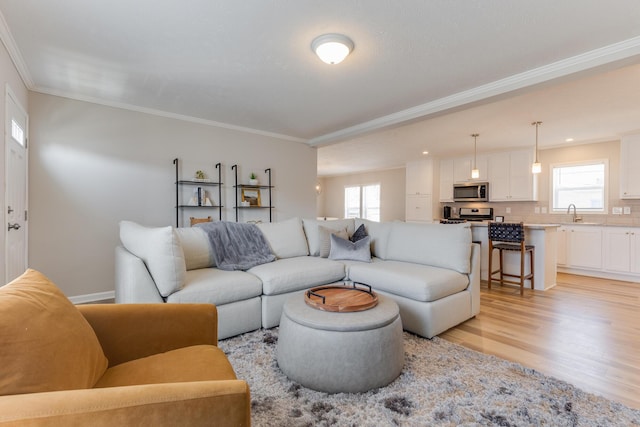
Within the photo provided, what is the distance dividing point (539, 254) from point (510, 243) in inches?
14.3

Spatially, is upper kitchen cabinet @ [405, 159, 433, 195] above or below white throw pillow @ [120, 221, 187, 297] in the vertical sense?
above

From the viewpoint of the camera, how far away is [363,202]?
404 inches

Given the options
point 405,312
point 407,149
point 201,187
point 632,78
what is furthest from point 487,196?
point 201,187

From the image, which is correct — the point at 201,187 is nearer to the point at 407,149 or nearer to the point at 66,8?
the point at 66,8

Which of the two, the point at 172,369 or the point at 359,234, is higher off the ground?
the point at 359,234

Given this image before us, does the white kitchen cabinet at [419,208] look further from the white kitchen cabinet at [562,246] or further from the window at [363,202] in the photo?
the white kitchen cabinet at [562,246]

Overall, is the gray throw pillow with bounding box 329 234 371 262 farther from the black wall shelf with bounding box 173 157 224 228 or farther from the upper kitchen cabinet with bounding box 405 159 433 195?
the upper kitchen cabinet with bounding box 405 159 433 195

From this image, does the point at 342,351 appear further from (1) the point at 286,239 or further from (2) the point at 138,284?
(1) the point at 286,239

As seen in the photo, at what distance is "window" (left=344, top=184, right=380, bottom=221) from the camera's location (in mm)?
9875

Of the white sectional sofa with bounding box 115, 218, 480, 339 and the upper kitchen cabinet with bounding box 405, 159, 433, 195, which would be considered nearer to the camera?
the white sectional sofa with bounding box 115, 218, 480, 339

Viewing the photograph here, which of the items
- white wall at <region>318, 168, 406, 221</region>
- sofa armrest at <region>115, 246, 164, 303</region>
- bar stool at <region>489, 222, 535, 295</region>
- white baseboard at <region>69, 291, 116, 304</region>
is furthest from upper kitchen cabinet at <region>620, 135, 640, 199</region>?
white baseboard at <region>69, 291, 116, 304</region>

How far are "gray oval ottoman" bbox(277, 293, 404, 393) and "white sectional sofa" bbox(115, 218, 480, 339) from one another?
798 millimetres

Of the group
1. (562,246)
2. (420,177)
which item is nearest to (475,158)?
(420,177)

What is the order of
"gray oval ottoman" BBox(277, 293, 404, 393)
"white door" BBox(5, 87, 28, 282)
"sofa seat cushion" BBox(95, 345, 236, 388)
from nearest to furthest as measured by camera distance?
1. "sofa seat cushion" BBox(95, 345, 236, 388)
2. "gray oval ottoman" BBox(277, 293, 404, 393)
3. "white door" BBox(5, 87, 28, 282)
